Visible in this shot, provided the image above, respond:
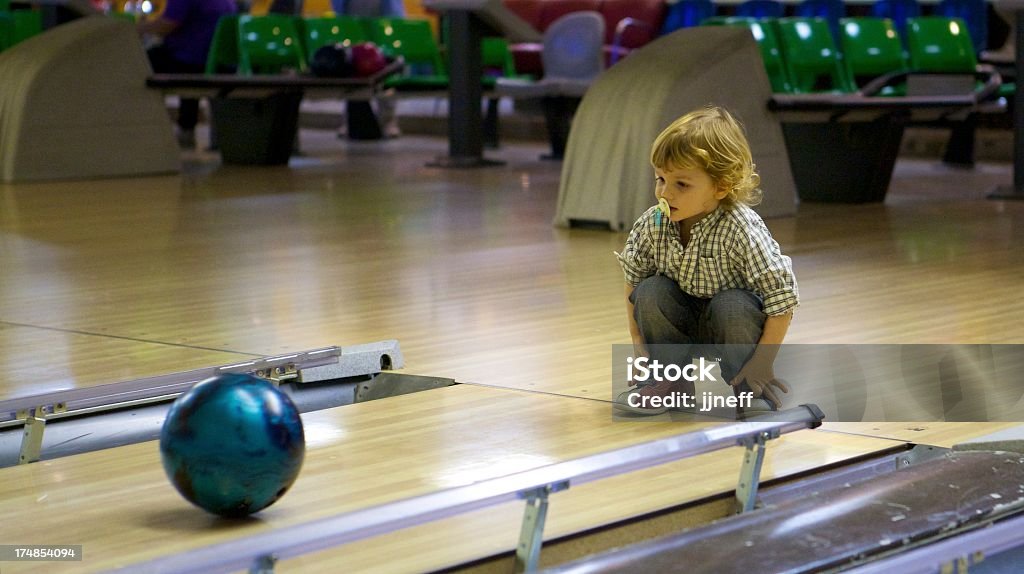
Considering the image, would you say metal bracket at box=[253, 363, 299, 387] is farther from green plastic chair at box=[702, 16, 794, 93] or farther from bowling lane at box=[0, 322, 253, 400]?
green plastic chair at box=[702, 16, 794, 93]

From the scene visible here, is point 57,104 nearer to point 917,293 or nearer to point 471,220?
point 471,220

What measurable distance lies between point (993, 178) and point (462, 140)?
3461 mm

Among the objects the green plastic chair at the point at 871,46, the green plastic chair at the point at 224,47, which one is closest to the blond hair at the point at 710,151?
the green plastic chair at the point at 871,46

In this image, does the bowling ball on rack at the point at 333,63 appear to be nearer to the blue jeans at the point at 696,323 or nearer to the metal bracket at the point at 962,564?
the blue jeans at the point at 696,323

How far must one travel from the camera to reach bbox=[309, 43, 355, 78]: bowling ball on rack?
34.3 ft

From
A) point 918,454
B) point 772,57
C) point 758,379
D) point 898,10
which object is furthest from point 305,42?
point 918,454

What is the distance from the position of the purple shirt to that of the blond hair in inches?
366

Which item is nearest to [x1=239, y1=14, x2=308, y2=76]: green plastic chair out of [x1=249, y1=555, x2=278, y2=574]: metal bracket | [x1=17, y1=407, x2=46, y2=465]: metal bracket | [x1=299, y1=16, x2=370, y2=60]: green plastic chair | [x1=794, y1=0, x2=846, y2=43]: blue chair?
[x1=299, y1=16, x2=370, y2=60]: green plastic chair

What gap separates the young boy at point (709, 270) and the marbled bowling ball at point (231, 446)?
2.86ft

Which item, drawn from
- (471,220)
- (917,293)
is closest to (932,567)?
(917,293)

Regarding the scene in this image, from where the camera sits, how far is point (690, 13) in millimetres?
13703

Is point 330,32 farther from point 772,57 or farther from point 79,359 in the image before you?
point 79,359

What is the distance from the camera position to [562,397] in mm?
3150

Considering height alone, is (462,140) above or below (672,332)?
below
